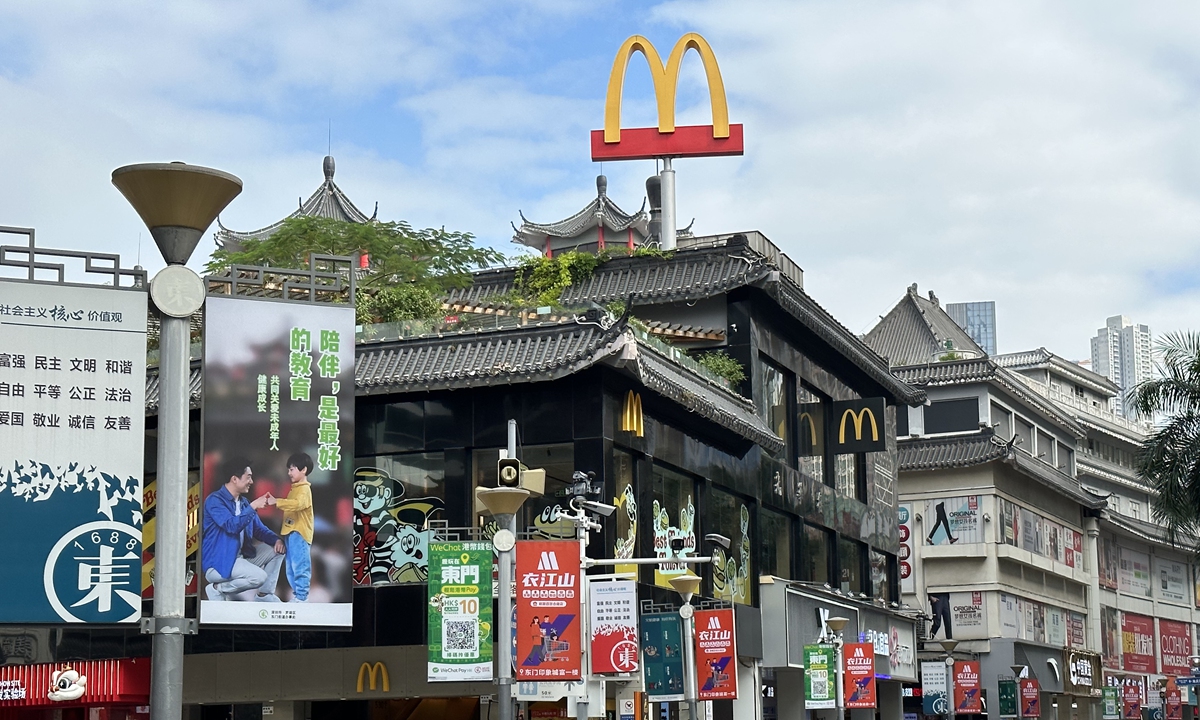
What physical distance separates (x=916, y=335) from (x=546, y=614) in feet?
182

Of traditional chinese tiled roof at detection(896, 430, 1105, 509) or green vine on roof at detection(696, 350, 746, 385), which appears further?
traditional chinese tiled roof at detection(896, 430, 1105, 509)

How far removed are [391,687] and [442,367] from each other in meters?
5.74

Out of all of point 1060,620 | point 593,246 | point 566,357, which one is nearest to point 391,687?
point 566,357

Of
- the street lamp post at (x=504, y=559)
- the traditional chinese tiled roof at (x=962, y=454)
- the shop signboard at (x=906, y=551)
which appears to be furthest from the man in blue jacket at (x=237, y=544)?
the traditional chinese tiled roof at (x=962, y=454)

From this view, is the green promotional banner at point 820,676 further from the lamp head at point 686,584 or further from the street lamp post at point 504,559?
the street lamp post at point 504,559

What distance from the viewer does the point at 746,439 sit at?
33.8 meters

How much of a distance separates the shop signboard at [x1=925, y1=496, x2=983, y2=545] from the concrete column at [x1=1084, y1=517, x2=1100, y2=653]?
11.7 meters

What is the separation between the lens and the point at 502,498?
2041cm

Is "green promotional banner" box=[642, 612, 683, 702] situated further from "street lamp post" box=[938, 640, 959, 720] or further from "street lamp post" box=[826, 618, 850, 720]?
"street lamp post" box=[938, 640, 959, 720]

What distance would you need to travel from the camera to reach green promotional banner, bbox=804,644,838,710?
33.1 metres

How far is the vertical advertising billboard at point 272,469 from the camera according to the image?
1970 centimetres

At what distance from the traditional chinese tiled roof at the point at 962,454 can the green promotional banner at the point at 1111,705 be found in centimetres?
881

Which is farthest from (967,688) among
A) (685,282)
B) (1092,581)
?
(1092,581)

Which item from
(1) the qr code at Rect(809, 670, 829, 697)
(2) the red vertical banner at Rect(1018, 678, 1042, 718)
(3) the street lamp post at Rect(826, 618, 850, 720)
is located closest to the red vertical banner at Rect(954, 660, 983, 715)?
(2) the red vertical banner at Rect(1018, 678, 1042, 718)
